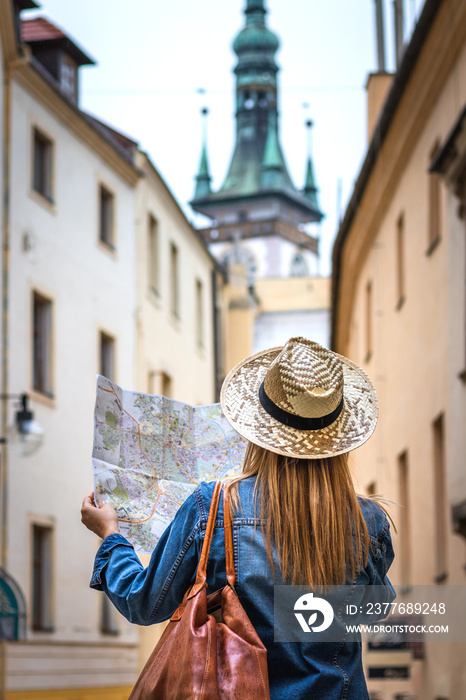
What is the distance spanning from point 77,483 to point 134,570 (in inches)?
719

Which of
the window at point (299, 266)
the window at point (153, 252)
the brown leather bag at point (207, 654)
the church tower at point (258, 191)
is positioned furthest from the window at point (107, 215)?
the window at point (299, 266)

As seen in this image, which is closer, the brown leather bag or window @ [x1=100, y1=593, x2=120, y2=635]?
the brown leather bag

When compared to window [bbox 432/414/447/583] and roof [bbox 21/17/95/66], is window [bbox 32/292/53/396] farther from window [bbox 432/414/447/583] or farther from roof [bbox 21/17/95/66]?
window [bbox 432/414/447/583]

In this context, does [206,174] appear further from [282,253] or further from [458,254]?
[458,254]

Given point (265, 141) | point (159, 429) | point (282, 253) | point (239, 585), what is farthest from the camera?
point (265, 141)

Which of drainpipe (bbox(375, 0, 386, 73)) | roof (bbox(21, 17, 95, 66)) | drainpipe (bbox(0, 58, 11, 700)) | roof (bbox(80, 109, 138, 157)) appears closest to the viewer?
drainpipe (bbox(0, 58, 11, 700))

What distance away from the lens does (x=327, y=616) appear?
114 inches

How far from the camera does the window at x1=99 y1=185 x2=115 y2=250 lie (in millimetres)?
24766

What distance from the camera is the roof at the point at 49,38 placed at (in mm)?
23922

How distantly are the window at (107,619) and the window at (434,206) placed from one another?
31.3ft

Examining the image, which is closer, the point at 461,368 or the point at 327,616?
the point at 327,616

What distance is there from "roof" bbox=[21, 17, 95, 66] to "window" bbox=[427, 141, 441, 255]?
10.1 meters

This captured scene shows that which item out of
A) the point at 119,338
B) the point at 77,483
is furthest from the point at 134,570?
the point at 119,338

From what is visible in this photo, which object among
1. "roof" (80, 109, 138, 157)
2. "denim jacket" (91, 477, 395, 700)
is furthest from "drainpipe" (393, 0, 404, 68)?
"denim jacket" (91, 477, 395, 700)
